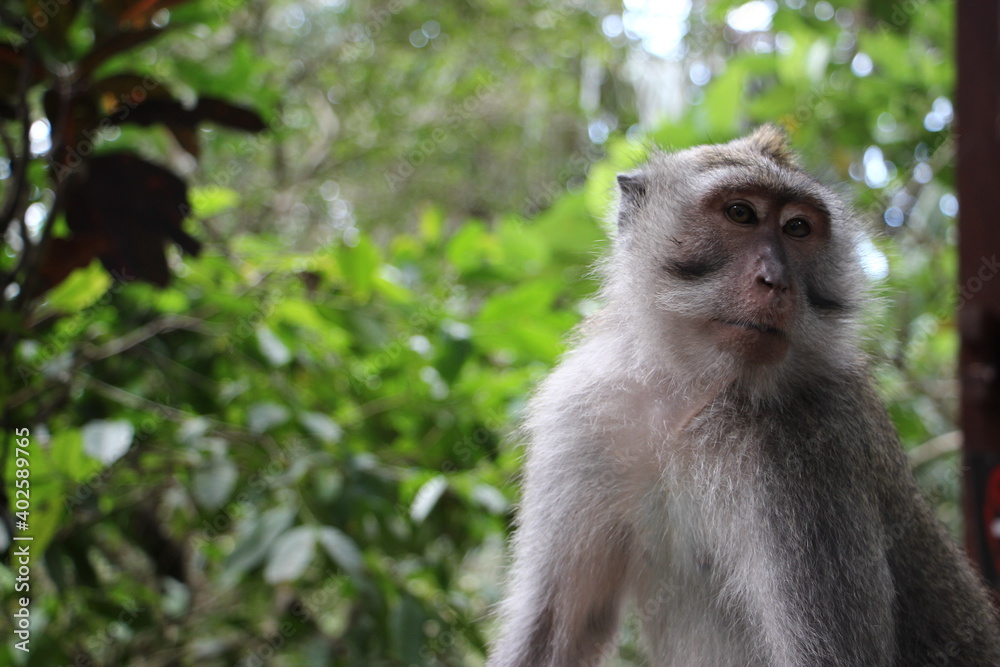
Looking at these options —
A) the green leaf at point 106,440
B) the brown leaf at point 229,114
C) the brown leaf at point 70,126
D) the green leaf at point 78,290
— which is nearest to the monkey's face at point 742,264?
the brown leaf at point 229,114

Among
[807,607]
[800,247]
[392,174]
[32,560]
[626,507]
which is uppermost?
[800,247]

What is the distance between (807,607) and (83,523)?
2278mm

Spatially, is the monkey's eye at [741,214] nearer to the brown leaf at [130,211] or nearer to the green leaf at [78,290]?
the brown leaf at [130,211]

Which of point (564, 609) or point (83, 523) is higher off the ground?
point (564, 609)

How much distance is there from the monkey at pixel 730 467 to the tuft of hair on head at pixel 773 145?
0.07ft

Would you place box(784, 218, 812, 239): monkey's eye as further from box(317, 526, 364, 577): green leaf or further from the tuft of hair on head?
box(317, 526, 364, 577): green leaf

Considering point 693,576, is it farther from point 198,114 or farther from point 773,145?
point 198,114

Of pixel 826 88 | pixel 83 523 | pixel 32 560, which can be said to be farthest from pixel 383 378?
pixel 826 88

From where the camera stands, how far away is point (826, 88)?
4.53 metres

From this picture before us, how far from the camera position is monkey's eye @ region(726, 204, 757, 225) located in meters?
2.29

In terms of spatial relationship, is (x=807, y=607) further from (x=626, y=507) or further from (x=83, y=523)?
(x=83, y=523)

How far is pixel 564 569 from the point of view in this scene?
246 centimetres

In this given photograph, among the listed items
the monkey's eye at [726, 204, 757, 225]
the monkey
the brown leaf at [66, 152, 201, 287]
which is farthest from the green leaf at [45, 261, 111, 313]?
the monkey's eye at [726, 204, 757, 225]

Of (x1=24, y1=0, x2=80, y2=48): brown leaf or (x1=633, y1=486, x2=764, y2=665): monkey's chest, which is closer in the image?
(x1=633, y1=486, x2=764, y2=665): monkey's chest
